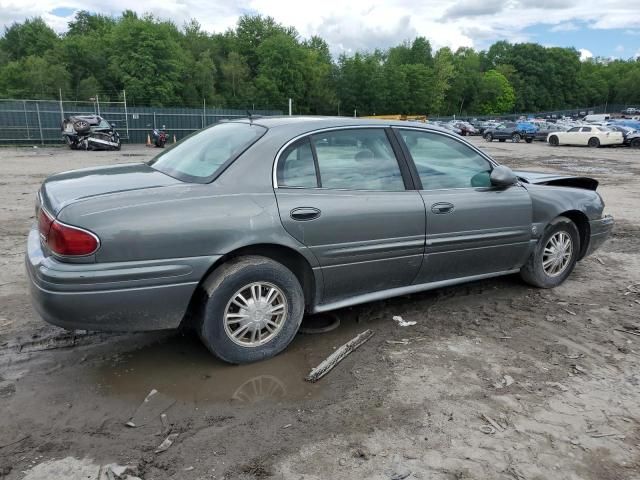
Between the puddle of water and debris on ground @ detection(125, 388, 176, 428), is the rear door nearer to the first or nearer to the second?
the puddle of water

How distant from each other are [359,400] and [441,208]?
1.70m

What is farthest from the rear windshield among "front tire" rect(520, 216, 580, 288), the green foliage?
the green foliage

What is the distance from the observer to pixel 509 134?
136 ft

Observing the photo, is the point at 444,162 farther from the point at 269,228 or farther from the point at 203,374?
the point at 203,374

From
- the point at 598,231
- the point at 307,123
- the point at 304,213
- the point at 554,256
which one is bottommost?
the point at 554,256

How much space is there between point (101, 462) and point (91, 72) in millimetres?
70711

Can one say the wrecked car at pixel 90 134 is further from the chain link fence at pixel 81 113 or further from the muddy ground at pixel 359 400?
the muddy ground at pixel 359 400

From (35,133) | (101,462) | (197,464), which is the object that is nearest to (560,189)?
(197,464)

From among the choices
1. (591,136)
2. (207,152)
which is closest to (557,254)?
(207,152)

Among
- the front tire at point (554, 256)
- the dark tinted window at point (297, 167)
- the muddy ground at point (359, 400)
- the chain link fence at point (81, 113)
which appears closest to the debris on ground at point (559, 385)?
the muddy ground at point (359, 400)

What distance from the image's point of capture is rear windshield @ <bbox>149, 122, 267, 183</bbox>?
3537 mm

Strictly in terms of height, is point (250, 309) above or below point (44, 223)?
below

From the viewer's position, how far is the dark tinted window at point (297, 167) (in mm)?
3547

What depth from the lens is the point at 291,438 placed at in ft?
9.13
